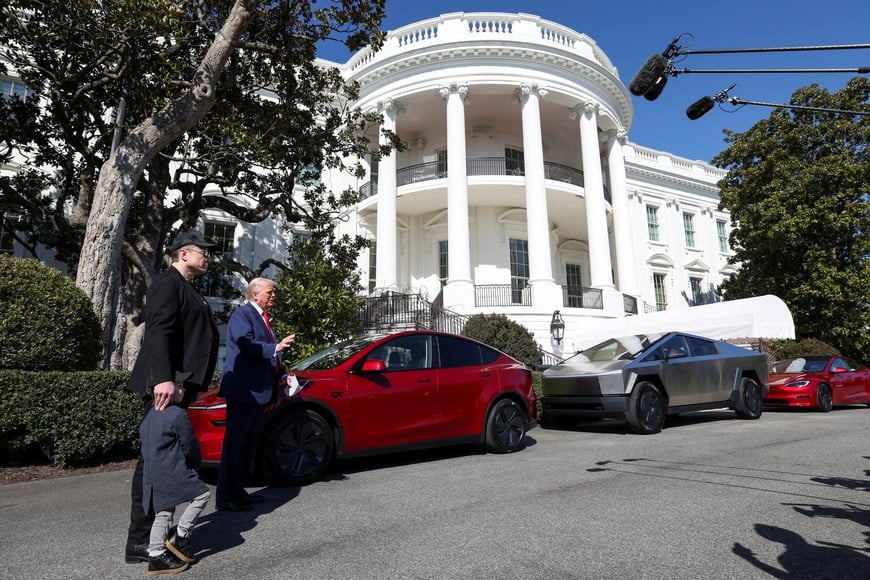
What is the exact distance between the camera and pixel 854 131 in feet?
61.9

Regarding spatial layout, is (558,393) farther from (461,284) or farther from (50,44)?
(50,44)

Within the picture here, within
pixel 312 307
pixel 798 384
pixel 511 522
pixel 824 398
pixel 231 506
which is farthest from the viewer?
pixel 824 398

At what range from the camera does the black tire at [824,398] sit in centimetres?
1112

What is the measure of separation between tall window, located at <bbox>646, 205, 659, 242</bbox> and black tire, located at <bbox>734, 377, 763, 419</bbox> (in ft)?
71.9

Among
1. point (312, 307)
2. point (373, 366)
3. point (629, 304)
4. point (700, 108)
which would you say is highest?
A: point (700, 108)

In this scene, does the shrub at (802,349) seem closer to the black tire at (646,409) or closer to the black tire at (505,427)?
the black tire at (646,409)

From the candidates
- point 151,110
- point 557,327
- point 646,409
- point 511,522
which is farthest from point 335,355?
point 557,327

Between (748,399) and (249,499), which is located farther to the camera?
(748,399)

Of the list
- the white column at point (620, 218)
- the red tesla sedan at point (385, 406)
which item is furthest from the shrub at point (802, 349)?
the red tesla sedan at point (385, 406)

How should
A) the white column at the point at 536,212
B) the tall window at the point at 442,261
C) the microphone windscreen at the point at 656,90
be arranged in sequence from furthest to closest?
the tall window at the point at 442,261 → the white column at the point at 536,212 → the microphone windscreen at the point at 656,90

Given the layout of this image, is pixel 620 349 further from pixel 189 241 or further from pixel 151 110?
pixel 151 110

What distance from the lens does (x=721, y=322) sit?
600 inches

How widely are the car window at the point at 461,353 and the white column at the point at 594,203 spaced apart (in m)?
14.3

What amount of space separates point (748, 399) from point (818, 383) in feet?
11.0
